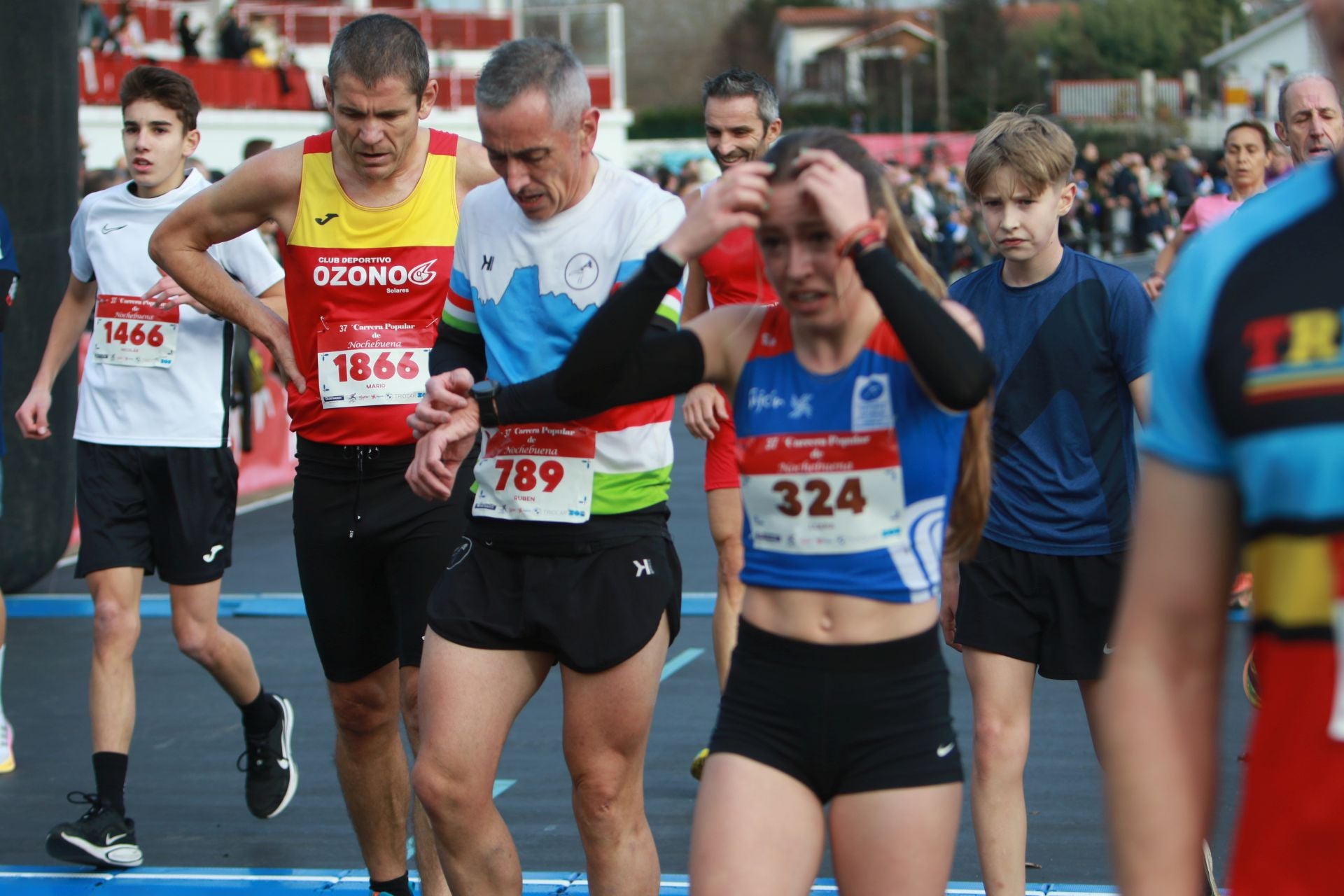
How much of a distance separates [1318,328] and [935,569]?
1.46 metres

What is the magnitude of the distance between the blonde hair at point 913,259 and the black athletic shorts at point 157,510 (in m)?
3.32

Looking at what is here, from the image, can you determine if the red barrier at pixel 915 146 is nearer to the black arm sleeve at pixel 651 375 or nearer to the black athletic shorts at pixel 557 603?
the black athletic shorts at pixel 557 603

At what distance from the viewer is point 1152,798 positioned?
5.64 ft

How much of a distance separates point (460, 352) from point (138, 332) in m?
2.36

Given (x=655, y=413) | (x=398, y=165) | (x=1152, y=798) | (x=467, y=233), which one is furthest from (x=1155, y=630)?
(x=398, y=165)

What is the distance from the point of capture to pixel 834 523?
114 inches

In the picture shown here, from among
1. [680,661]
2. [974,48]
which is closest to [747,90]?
[680,661]

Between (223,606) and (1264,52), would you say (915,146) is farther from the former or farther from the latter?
(1264,52)

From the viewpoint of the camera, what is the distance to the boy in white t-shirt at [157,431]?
5.65 metres

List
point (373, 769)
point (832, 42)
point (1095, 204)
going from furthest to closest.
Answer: point (832, 42)
point (1095, 204)
point (373, 769)

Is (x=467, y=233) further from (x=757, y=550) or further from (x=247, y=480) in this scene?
(x=247, y=480)

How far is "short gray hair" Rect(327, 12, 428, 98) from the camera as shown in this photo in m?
4.22

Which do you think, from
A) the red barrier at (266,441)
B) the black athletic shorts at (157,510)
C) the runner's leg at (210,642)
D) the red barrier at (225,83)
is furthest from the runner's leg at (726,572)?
the red barrier at (225,83)

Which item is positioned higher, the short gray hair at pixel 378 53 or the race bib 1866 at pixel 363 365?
the short gray hair at pixel 378 53
